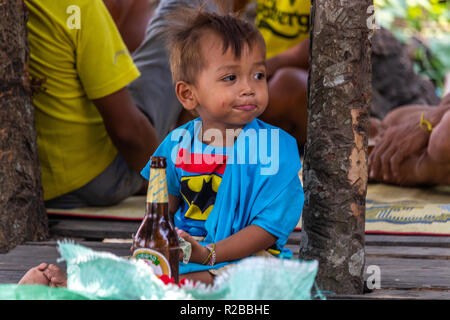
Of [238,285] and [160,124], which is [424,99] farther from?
[238,285]

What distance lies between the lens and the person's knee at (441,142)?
3260mm

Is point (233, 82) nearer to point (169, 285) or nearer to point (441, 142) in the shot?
point (169, 285)

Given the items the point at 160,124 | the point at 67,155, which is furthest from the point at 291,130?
the point at 67,155

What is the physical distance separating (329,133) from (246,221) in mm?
346

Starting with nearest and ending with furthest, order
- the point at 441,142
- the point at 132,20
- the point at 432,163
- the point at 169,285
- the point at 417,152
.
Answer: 1. the point at 169,285
2. the point at 441,142
3. the point at 432,163
4. the point at 417,152
5. the point at 132,20

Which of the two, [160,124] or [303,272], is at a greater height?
[160,124]

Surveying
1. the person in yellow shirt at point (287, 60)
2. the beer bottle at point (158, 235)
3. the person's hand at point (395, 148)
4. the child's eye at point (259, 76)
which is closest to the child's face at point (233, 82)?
the child's eye at point (259, 76)

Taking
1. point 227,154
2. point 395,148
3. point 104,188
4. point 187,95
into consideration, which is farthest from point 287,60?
point 227,154

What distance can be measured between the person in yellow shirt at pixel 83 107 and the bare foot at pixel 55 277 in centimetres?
122

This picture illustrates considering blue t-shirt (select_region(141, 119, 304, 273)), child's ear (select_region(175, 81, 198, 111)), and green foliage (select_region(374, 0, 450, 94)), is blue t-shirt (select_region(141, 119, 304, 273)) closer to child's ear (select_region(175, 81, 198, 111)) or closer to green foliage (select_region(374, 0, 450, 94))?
child's ear (select_region(175, 81, 198, 111))

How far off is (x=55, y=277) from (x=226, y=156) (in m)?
0.59

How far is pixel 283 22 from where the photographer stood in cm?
416

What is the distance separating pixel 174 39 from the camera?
188 cm

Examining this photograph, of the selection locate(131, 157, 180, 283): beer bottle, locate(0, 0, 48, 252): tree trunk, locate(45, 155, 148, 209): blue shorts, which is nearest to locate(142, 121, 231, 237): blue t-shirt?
locate(131, 157, 180, 283): beer bottle
